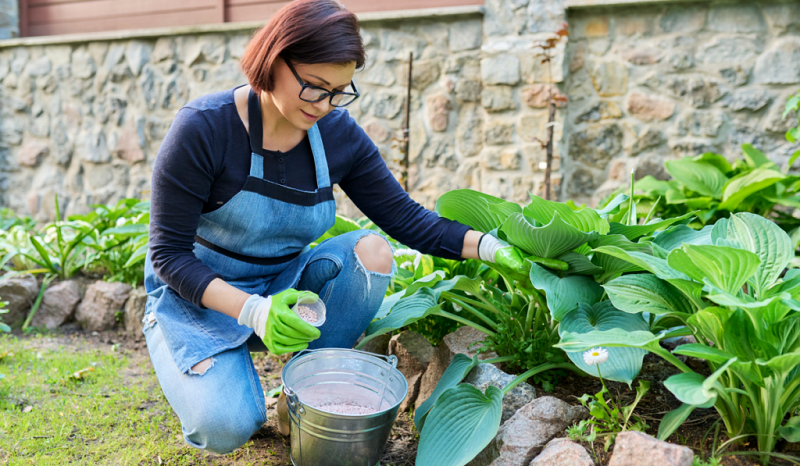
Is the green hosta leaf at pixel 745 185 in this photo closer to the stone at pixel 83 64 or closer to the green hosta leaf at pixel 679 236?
the green hosta leaf at pixel 679 236

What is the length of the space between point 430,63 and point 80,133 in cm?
268

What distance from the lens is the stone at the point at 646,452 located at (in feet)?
3.07

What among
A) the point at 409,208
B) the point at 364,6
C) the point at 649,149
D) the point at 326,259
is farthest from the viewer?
the point at 364,6

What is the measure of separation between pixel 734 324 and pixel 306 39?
102 centimetres

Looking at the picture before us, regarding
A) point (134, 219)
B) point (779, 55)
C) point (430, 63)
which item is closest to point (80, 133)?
point (134, 219)

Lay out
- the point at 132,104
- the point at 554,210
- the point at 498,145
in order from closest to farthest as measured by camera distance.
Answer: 1. the point at 554,210
2. the point at 498,145
3. the point at 132,104

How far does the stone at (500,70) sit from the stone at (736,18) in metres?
0.99

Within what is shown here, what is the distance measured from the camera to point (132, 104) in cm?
400

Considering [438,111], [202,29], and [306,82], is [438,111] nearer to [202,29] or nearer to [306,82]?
[202,29]

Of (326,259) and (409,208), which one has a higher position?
(409,208)

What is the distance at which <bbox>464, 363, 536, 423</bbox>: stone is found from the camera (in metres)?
1.30

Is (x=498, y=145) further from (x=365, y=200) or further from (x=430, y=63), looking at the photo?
(x=365, y=200)

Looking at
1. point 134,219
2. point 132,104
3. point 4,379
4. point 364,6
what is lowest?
point 4,379

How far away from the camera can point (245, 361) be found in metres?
1.36
